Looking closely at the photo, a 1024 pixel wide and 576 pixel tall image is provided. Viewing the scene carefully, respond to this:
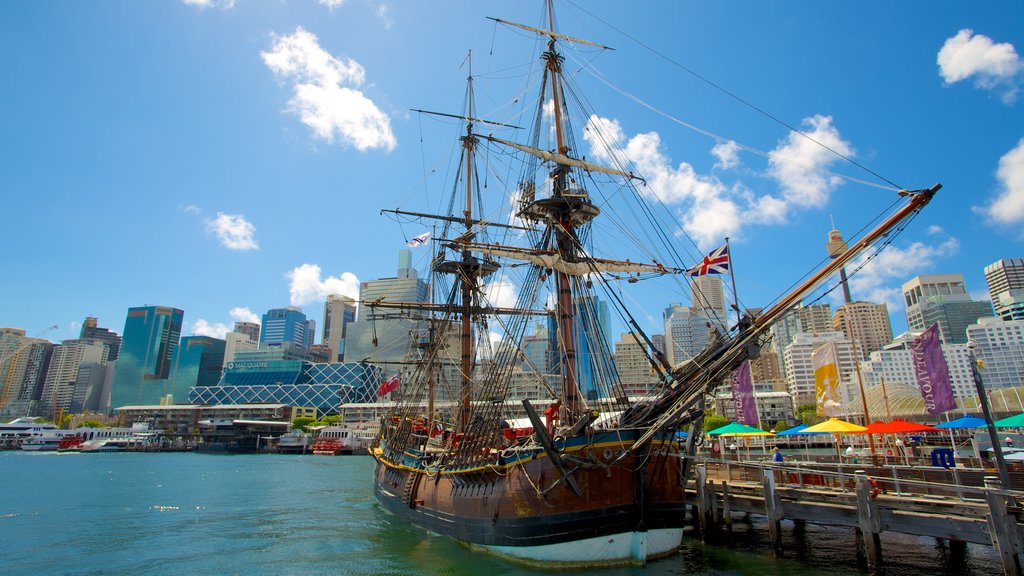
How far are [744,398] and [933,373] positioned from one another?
27.2ft

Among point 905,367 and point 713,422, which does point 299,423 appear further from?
point 905,367

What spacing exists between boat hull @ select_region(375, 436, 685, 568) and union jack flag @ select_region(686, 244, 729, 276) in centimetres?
674

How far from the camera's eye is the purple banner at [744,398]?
2766cm

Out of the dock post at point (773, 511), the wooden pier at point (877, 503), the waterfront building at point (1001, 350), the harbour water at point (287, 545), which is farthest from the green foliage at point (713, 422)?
the waterfront building at point (1001, 350)

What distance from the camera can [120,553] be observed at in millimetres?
21547

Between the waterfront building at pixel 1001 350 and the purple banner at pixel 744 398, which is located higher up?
the waterfront building at pixel 1001 350

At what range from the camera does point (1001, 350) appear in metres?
168

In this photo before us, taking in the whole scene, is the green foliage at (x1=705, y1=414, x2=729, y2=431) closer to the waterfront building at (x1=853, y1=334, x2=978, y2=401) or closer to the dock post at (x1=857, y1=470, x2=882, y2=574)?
the dock post at (x1=857, y1=470, x2=882, y2=574)

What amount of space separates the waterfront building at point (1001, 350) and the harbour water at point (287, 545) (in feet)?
614

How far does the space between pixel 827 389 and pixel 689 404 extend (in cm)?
1562

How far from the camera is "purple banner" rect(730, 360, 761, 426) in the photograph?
27.7 metres

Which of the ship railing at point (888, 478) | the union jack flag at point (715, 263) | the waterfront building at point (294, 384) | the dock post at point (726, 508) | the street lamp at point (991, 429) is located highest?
the waterfront building at point (294, 384)

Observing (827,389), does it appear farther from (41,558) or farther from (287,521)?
(41,558)

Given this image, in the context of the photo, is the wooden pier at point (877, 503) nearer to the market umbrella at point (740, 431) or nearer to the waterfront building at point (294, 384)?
the market umbrella at point (740, 431)
